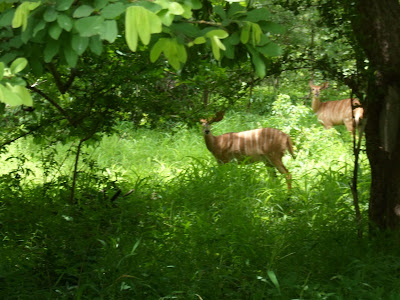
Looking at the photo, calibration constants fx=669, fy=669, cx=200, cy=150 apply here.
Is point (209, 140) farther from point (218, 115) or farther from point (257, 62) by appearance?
point (257, 62)

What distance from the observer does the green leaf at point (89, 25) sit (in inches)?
Result: 84.1

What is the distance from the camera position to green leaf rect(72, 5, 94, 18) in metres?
2.21

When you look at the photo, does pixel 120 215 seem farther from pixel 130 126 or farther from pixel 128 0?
pixel 130 126

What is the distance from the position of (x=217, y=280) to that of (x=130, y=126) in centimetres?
716

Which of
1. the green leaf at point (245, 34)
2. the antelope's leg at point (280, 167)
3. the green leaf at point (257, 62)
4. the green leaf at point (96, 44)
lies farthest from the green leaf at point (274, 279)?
the antelope's leg at point (280, 167)

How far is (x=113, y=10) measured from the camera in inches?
84.0

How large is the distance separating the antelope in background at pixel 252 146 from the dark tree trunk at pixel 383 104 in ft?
9.91

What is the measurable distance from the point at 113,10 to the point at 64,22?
211 mm

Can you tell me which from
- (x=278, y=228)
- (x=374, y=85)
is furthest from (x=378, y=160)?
(x=278, y=228)

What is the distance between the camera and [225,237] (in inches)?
187

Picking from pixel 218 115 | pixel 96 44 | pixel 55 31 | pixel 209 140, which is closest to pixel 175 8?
pixel 96 44

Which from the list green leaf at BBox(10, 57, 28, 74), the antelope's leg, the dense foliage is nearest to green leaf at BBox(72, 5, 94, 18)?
the dense foliage

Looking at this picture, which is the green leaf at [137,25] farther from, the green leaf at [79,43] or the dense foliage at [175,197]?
the green leaf at [79,43]

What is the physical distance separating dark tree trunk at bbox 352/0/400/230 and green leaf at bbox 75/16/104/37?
258cm
